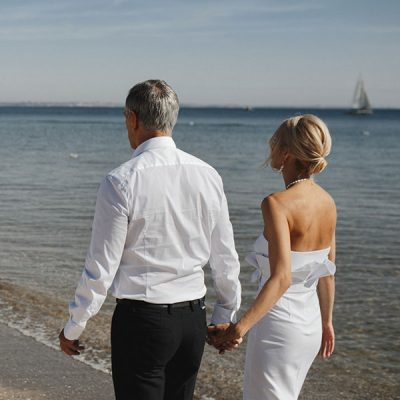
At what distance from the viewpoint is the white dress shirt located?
2.84m

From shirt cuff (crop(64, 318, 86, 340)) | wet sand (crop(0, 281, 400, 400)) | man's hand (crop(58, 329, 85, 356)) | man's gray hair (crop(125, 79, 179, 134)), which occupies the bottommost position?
wet sand (crop(0, 281, 400, 400))

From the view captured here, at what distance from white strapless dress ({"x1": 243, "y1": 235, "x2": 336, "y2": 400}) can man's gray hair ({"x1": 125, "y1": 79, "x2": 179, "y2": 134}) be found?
0.70 m

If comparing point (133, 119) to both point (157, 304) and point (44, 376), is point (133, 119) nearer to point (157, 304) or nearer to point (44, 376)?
point (157, 304)

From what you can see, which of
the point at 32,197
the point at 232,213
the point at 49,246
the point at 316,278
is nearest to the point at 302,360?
the point at 316,278

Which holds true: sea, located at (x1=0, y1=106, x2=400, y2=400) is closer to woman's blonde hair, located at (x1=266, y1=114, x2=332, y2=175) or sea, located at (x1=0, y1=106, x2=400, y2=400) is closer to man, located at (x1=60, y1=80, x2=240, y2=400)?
woman's blonde hair, located at (x1=266, y1=114, x2=332, y2=175)

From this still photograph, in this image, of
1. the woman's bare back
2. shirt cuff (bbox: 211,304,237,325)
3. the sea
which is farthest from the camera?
the sea

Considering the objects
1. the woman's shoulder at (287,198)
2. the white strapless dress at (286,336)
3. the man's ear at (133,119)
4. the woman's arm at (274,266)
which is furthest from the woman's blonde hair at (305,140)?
the man's ear at (133,119)

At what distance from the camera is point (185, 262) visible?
2.96 m

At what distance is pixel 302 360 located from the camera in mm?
3213

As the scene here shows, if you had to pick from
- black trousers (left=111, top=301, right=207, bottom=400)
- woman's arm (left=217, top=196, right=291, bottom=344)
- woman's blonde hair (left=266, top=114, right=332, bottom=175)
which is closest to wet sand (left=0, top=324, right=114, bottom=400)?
black trousers (left=111, top=301, right=207, bottom=400)

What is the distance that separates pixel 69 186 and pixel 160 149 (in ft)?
60.7

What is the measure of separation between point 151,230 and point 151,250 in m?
0.08

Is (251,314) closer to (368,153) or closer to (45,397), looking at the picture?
(45,397)

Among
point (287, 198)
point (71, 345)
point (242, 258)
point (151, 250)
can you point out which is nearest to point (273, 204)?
point (287, 198)
